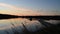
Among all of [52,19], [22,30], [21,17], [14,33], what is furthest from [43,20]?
[14,33]

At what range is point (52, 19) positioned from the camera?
18.3 feet

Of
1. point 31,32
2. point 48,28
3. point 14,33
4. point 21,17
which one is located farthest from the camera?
point 21,17

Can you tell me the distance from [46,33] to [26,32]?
597 mm

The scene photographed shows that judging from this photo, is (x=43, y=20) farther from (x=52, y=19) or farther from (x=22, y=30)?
(x=22, y=30)

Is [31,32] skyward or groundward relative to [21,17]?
groundward

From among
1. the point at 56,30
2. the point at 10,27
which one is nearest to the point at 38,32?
the point at 56,30

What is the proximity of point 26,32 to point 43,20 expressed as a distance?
1.26 meters

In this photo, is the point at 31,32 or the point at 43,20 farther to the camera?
the point at 43,20

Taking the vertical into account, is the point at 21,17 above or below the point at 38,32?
above

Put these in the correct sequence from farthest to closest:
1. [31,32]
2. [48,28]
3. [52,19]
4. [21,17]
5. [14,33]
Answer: [52,19]
[21,17]
[48,28]
[31,32]
[14,33]

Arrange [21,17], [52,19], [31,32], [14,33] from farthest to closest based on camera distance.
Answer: [52,19] < [21,17] < [31,32] < [14,33]

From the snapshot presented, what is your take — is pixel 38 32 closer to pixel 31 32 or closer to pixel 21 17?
pixel 31 32

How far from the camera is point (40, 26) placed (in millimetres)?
5047

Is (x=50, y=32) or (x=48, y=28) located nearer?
(x=50, y=32)
